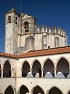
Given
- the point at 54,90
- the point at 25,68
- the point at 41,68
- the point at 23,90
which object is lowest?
the point at 23,90

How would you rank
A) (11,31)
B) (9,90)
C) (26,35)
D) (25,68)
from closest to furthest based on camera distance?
(9,90), (25,68), (11,31), (26,35)

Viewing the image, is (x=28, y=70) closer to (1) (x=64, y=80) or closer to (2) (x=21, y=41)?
(1) (x=64, y=80)

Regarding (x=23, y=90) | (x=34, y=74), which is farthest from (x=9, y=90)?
(x=34, y=74)

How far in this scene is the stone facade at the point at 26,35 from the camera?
131 ft

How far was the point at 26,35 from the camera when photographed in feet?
137

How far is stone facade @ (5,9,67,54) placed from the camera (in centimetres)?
3988

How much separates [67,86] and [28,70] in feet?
24.5

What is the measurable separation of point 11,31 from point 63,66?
1860cm

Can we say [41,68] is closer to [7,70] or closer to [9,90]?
[7,70]

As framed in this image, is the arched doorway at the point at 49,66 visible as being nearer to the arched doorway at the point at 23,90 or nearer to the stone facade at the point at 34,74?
the stone facade at the point at 34,74

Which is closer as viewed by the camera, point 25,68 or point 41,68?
point 41,68

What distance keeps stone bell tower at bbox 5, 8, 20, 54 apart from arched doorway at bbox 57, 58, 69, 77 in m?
16.3

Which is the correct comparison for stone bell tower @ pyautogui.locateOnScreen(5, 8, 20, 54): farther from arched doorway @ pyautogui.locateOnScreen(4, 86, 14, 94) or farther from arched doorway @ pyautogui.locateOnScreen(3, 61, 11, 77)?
arched doorway @ pyautogui.locateOnScreen(4, 86, 14, 94)

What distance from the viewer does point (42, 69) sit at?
2494cm
